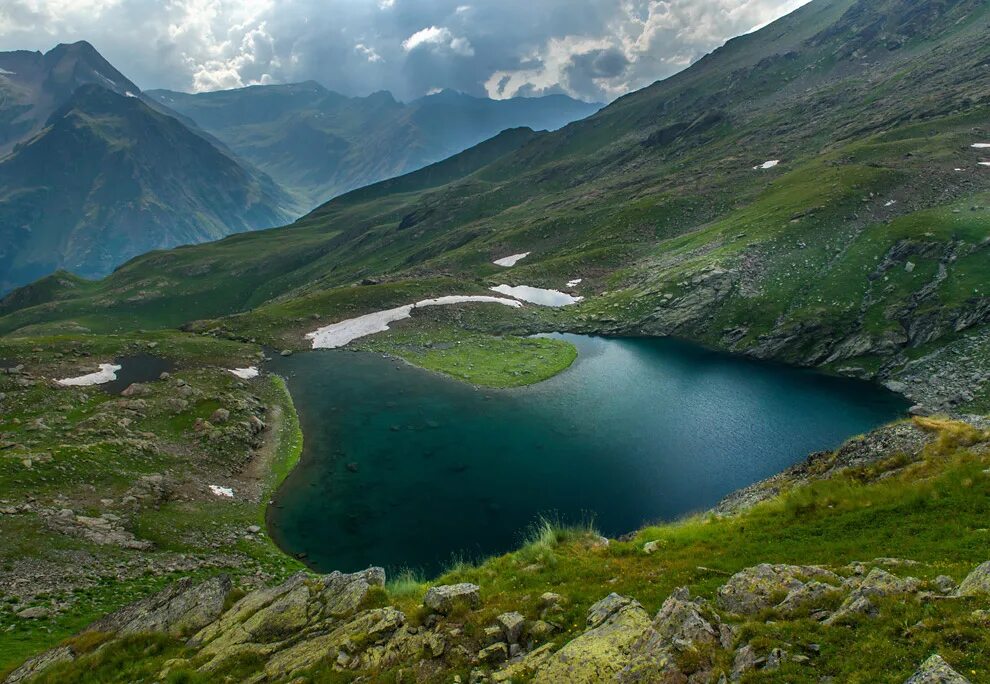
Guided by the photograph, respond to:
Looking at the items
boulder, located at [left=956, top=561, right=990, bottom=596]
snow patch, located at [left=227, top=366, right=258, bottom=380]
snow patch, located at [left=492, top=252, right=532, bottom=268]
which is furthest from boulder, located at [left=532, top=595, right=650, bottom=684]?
snow patch, located at [left=492, top=252, right=532, bottom=268]

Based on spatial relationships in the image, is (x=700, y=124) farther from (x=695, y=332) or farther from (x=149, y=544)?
(x=149, y=544)

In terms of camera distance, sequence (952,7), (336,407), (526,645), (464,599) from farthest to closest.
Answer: (952,7) → (336,407) → (464,599) → (526,645)

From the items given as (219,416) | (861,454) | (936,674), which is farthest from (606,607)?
(219,416)

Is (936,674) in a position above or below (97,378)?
below

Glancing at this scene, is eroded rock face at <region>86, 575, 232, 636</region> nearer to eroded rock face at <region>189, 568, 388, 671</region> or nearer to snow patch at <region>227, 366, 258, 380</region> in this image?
eroded rock face at <region>189, 568, 388, 671</region>

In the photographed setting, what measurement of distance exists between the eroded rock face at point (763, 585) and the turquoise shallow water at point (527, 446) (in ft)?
73.7

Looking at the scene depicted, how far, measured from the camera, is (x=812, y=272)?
78.4 m

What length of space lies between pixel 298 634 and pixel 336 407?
145 ft

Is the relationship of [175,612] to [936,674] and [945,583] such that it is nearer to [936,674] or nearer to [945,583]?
[936,674]

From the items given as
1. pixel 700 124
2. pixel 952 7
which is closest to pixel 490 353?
pixel 700 124

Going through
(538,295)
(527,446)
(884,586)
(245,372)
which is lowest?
(527,446)

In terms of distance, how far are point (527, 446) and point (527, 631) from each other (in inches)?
1342

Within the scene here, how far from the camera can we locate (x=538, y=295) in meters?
105

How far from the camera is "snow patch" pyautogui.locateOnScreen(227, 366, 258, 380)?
6719 centimetres
